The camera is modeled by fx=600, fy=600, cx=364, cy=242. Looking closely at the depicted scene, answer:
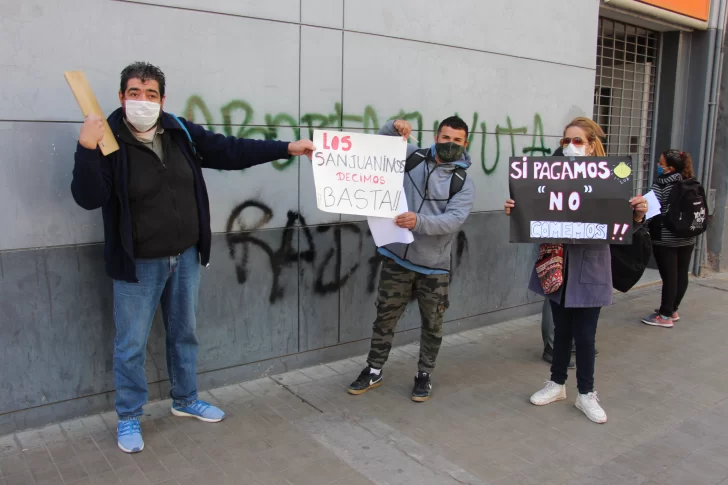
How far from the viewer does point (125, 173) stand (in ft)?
9.91

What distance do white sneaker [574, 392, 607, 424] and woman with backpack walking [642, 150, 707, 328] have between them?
252cm

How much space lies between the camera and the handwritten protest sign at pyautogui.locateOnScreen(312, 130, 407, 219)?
356 centimetres

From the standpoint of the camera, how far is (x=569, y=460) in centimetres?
336

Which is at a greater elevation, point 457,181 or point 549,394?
point 457,181

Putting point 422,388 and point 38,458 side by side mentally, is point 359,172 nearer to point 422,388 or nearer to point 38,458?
point 422,388

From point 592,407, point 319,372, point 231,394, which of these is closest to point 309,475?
point 231,394

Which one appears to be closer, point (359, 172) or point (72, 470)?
point (72, 470)

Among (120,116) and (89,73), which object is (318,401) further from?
(89,73)

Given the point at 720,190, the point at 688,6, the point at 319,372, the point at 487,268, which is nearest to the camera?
the point at 319,372

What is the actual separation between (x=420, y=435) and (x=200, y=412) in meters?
1.33

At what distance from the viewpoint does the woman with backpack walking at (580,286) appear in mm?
3721

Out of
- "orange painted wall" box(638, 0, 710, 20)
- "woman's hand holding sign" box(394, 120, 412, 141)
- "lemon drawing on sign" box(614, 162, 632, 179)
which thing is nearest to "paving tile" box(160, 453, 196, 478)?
"woman's hand holding sign" box(394, 120, 412, 141)

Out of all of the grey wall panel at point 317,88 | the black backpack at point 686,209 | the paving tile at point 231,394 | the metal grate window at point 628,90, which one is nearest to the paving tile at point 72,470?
the paving tile at point 231,394

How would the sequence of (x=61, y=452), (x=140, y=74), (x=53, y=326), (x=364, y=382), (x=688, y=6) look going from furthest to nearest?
(x=688, y=6)
(x=364, y=382)
(x=53, y=326)
(x=61, y=452)
(x=140, y=74)
